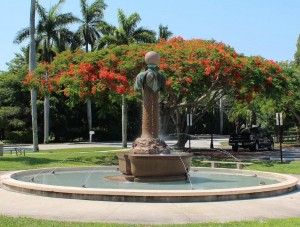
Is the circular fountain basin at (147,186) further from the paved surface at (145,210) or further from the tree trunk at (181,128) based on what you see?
the tree trunk at (181,128)

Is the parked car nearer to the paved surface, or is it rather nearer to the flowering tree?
the flowering tree

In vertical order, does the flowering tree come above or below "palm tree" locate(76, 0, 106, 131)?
below

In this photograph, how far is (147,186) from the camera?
39.5 ft

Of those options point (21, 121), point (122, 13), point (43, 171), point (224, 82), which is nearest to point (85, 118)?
point (21, 121)

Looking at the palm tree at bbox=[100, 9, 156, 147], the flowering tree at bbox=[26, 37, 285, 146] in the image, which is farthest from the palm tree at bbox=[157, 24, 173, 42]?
the flowering tree at bbox=[26, 37, 285, 146]

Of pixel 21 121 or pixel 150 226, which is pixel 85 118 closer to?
pixel 21 121

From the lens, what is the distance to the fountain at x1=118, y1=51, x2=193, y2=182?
1255cm

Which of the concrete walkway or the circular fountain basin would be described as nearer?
the concrete walkway

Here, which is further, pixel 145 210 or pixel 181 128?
pixel 181 128

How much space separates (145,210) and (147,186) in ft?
10.00

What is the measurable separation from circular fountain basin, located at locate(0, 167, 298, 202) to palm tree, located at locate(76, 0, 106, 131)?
35.1m

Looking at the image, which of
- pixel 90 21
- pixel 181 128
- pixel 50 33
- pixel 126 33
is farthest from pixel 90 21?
pixel 181 128

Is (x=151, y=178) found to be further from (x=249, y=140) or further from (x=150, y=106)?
(x=249, y=140)

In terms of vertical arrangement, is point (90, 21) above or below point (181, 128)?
above
